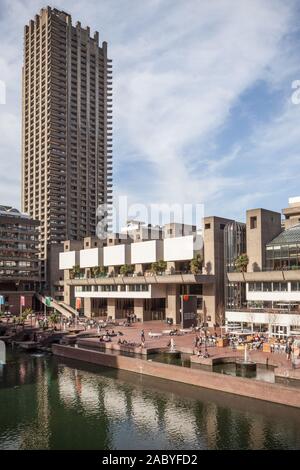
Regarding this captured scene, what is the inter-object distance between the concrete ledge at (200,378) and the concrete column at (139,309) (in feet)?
99.9

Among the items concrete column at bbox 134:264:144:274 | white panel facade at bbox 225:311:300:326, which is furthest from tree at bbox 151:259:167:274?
white panel facade at bbox 225:311:300:326

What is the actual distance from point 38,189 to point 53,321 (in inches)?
3379

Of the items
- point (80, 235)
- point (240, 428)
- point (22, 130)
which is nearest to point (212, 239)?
point (240, 428)

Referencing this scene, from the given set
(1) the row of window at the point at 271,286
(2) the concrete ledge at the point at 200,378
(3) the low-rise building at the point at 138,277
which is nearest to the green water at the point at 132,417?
(2) the concrete ledge at the point at 200,378

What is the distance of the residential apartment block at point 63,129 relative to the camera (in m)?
152

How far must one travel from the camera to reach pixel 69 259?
10481cm

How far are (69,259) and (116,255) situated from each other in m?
17.3

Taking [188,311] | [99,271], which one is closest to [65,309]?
[99,271]

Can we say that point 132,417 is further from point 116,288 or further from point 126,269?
point 116,288

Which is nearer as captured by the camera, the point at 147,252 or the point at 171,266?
the point at 171,266

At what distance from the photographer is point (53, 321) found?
2987 inches

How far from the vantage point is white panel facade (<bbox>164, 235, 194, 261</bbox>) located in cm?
7775

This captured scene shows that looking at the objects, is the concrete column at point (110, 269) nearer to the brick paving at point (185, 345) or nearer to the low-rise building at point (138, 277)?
the low-rise building at point (138, 277)

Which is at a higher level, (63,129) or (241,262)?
(63,129)
